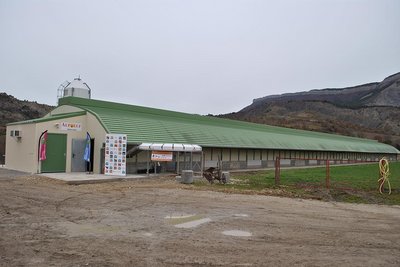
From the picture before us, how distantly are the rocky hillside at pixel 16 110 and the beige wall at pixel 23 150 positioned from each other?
44297mm

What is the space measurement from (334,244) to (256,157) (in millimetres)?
31774

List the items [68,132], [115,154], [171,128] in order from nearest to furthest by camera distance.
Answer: [115,154], [68,132], [171,128]

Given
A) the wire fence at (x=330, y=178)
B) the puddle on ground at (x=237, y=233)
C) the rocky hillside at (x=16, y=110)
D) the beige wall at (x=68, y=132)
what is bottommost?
the puddle on ground at (x=237, y=233)

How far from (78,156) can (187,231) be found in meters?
17.4

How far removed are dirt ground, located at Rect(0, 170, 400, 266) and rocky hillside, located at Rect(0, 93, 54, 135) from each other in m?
58.0

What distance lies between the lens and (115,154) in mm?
23500

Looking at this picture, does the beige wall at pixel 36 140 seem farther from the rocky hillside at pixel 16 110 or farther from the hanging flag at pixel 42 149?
the rocky hillside at pixel 16 110

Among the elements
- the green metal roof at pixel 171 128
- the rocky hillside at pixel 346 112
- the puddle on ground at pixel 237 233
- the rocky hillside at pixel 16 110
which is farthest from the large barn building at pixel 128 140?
the rocky hillside at pixel 346 112

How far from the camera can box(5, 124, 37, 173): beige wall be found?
23.6m

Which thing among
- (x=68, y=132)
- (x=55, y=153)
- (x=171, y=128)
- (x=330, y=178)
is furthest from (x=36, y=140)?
(x=330, y=178)

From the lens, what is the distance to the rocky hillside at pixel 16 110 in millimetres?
68125

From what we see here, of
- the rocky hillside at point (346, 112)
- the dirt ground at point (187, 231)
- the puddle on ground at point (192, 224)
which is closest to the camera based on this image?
the dirt ground at point (187, 231)

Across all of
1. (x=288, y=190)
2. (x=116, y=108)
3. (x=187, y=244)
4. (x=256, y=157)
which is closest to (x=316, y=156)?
(x=256, y=157)

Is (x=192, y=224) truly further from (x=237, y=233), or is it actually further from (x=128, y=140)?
(x=128, y=140)
